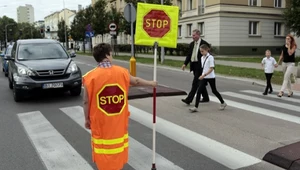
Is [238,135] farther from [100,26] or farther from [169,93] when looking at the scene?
[100,26]

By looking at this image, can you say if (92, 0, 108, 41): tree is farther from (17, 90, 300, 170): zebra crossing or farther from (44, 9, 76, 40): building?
(44, 9, 76, 40): building

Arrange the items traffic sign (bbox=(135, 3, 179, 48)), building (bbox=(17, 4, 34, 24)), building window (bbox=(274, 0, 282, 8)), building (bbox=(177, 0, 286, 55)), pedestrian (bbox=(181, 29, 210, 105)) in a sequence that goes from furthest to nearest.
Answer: building (bbox=(17, 4, 34, 24))
building window (bbox=(274, 0, 282, 8))
building (bbox=(177, 0, 286, 55))
pedestrian (bbox=(181, 29, 210, 105))
traffic sign (bbox=(135, 3, 179, 48))

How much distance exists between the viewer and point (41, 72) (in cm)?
888

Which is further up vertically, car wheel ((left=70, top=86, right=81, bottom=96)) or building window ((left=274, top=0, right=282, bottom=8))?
building window ((left=274, top=0, right=282, bottom=8))

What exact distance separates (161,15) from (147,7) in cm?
22

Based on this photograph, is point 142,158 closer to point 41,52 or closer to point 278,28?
point 41,52

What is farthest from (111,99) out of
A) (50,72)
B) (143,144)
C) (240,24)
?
(240,24)

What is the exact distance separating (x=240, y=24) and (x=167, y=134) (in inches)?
1235

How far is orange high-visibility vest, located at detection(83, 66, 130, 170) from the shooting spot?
3113 mm

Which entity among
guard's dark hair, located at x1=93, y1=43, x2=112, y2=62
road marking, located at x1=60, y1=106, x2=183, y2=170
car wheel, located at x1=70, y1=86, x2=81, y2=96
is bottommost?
road marking, located at x1=60, y1=106, x2=183, y2=170

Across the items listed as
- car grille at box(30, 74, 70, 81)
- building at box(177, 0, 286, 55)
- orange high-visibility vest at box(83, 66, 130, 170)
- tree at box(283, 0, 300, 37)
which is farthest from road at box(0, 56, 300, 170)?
building at box(177, 0, 286, 55)

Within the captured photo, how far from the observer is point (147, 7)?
4.42m

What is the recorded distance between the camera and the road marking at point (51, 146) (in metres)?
4.54

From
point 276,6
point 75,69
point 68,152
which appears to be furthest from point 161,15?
point 276,6
